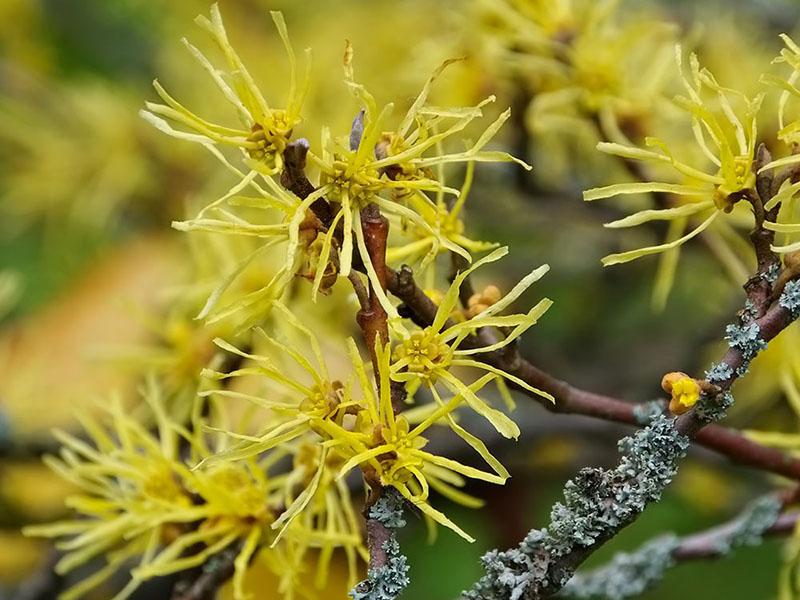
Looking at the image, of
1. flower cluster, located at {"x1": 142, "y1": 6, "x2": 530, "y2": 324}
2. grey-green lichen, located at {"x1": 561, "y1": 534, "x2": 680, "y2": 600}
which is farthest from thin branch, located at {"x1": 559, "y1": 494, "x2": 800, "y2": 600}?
flower cluster, located at {"x1": 142, "y1": 6, "x2": 530, "y2": 324}

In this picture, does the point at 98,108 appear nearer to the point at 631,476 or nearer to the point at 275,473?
the point at 275,473

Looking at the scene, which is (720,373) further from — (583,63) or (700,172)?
(583,63)

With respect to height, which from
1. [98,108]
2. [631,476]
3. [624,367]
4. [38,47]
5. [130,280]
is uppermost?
[38,47]

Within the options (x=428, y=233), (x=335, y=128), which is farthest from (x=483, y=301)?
(x=335, y=128)

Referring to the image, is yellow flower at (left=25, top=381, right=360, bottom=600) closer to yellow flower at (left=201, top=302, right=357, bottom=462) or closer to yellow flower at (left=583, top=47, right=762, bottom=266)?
yellow flower at (left=201, top=302, right=357, bottom=462)

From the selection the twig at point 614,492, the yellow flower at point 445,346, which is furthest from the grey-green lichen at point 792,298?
the yellow flower at point 445,346

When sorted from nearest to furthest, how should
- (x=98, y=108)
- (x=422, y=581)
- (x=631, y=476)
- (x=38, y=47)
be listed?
(x=631, y=476), (x=422, y=581), (x=98, y=108), (x=38, y=47)

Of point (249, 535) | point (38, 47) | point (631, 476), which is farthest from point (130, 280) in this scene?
point (631, 476)
